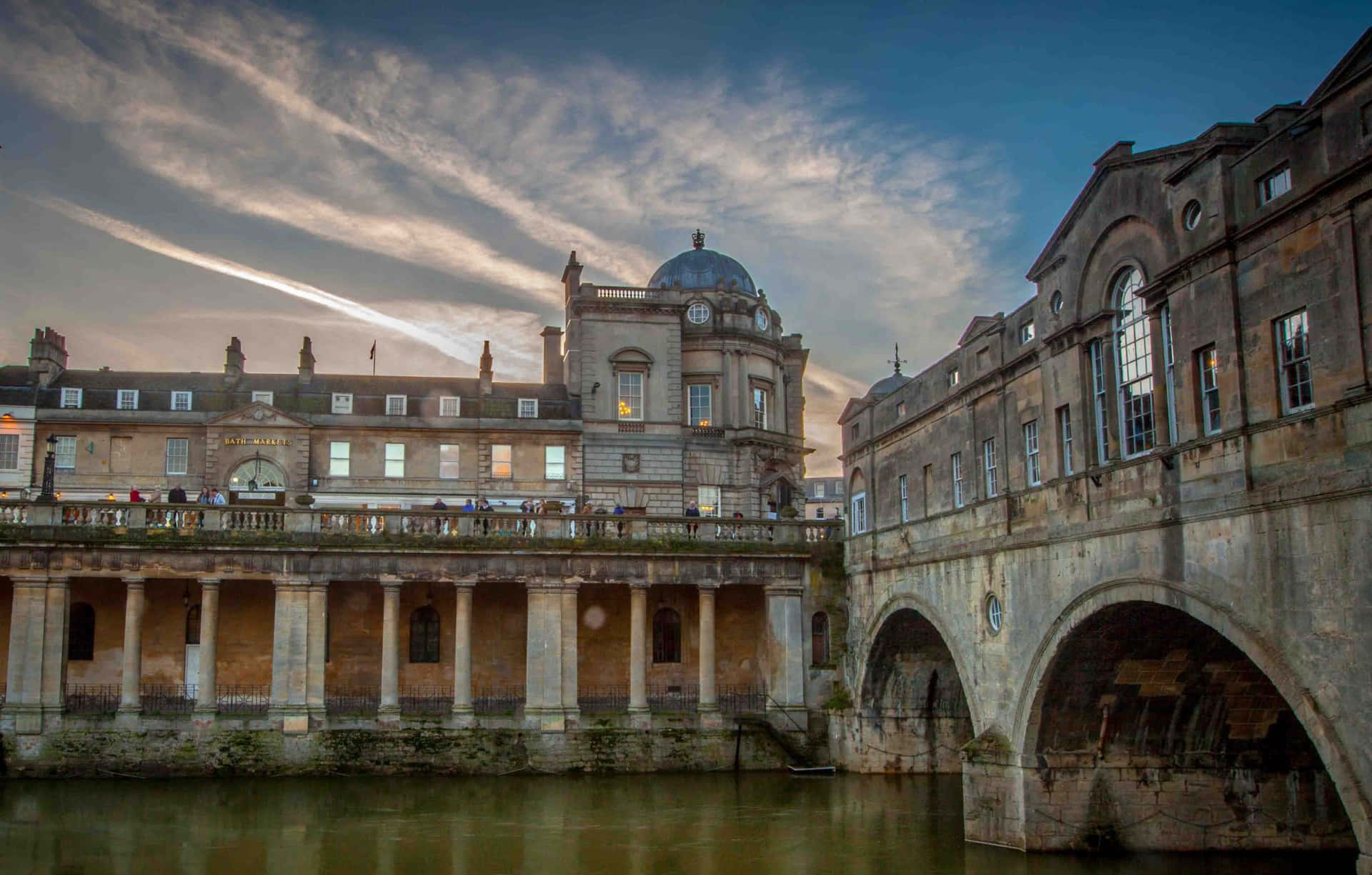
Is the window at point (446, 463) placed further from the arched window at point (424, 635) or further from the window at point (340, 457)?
the arched window at point (424, 635)

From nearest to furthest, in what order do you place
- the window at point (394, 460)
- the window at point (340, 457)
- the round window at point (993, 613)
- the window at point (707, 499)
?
the round window at point (993, 613), the window at point (340, 457), the window at point (394, 460), the window at point (707, 499)

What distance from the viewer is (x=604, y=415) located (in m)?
47.7

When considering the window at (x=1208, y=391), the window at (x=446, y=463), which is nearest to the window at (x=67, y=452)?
the window at (x=446, y=463)

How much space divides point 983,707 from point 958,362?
25.4ft

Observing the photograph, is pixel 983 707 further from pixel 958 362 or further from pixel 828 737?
pixel 828 737

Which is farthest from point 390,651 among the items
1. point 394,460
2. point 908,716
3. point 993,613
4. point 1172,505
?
point 1172,505

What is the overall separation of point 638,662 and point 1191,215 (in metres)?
22.8

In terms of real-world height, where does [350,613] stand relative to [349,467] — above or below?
below

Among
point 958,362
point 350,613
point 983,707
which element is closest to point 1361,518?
point 983,707

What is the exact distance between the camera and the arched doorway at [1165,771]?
887 inches

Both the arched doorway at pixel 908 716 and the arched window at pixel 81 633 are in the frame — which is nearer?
the arched doorway at pixel 908 716

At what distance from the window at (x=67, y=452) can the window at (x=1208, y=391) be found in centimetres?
3947

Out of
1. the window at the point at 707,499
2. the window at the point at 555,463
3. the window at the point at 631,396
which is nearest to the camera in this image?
the window at the point at 555,463

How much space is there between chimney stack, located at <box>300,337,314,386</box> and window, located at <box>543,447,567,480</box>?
974 centimetres
